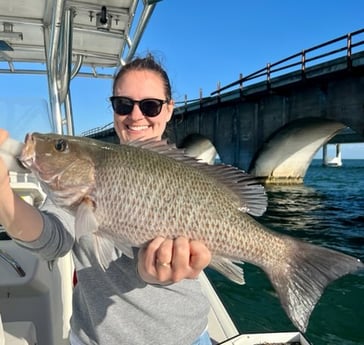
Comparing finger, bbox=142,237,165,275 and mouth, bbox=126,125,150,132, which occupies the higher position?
mouth, bbox=126,125,150,132

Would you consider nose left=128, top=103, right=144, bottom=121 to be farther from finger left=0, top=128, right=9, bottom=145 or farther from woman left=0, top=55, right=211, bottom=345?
finger left=0, top=128, right=9, bottom=145

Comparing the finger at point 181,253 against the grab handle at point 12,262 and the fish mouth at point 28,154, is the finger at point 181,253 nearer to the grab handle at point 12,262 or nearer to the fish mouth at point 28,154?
the fish mouth at point 28,154

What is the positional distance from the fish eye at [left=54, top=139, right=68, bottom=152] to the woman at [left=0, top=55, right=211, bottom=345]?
32 centimetres

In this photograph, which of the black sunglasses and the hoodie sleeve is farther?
the black sunglasses

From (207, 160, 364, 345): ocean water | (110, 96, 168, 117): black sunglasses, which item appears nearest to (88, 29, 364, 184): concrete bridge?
(207, 160, 364, 345): ocean water

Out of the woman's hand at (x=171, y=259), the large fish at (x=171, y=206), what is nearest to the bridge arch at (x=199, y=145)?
the large fish at (x=171, y=206)

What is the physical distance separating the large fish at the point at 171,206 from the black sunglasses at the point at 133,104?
31cm

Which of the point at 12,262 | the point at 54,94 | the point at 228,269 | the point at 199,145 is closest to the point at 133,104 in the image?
the point at 228,269

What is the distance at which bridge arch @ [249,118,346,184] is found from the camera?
22.0 metres

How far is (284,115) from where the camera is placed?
2081cm

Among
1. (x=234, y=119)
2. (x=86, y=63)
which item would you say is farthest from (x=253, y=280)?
(x=234, y=119)

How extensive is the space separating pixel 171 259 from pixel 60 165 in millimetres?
702

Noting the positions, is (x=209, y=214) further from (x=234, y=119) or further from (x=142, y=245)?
(x=234, y=119)

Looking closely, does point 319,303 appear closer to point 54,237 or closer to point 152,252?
point 152,252
